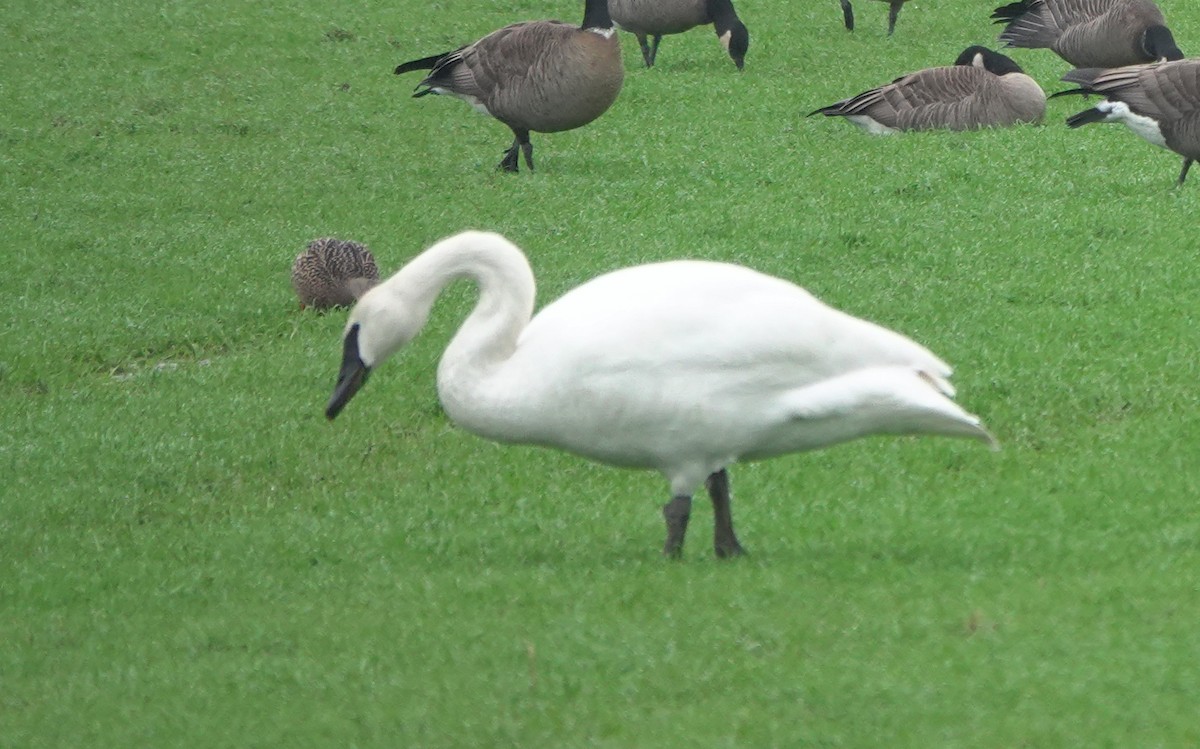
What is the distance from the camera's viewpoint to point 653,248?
12.3 metres

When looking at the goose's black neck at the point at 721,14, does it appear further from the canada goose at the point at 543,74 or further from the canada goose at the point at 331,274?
the canada goose at the point at 331,274

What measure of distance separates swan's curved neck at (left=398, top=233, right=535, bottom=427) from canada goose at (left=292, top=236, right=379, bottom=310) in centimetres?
508

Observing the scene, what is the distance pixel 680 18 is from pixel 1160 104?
9749 mm

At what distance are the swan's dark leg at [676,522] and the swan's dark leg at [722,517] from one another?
112 millimetres

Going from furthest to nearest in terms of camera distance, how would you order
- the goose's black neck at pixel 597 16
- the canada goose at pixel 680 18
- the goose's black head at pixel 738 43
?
the canada goose at pixel 680 18, the goose's black head at pixel 738 43, the goose's black neck at pixel 597 16

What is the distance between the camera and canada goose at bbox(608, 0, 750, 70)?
22062mm

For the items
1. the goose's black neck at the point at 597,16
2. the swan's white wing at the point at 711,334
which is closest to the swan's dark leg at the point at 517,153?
the goose's black neck at the point at 597,16

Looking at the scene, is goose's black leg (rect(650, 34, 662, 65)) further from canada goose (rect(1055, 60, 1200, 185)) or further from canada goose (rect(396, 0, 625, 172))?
canada goose (rect(1055, 60, 1200, 185))

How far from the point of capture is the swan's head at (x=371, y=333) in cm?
661

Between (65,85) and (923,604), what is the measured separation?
17.0 m

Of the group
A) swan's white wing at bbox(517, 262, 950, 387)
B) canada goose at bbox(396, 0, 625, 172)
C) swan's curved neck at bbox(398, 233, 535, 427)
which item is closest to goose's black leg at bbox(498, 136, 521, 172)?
canada goose at bbox(396, 0, 625, 172)

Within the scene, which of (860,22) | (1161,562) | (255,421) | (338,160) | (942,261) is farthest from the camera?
(860,22)

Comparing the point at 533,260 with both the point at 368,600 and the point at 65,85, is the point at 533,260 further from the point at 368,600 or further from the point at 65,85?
the point at 65,85

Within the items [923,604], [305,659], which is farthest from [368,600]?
[923,604]
